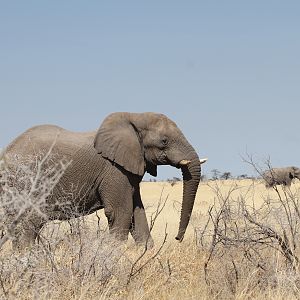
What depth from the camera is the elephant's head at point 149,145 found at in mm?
11406

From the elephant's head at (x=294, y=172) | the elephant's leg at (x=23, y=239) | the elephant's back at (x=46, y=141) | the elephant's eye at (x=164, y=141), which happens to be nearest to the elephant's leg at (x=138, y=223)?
the elephant's eye at (x=164, y=141)

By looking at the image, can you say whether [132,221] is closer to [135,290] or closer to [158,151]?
[158,151]

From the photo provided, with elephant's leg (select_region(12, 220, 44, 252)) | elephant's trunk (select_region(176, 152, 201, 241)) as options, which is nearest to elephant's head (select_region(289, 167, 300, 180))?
elephant's trunk (select_region(176, 152, 201, 241))

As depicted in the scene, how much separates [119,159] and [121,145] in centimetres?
23

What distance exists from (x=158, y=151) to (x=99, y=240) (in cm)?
540

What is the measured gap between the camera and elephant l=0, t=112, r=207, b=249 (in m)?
11.0

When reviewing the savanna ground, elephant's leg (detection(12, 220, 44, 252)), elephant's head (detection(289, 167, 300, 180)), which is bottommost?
elephant's head (detection(289, 167, 300, 180))

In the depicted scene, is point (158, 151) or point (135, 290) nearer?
point (135, 290)

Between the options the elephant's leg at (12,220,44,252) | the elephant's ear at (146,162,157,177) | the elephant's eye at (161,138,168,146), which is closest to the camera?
the elephant's leg at (12,220,44,252)

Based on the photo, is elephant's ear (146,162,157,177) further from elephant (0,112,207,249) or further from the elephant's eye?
the elephant's eye

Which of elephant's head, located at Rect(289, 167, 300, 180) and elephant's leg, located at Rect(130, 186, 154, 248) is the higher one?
elephant's leg, located at Rect(130, 186, 154, 248)

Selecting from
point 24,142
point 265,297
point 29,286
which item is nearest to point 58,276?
point 29,286

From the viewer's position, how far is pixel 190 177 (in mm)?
11742

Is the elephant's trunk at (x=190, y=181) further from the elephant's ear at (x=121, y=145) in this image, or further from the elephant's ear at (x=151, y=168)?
the elephant's ear at (x=121, y=145)
